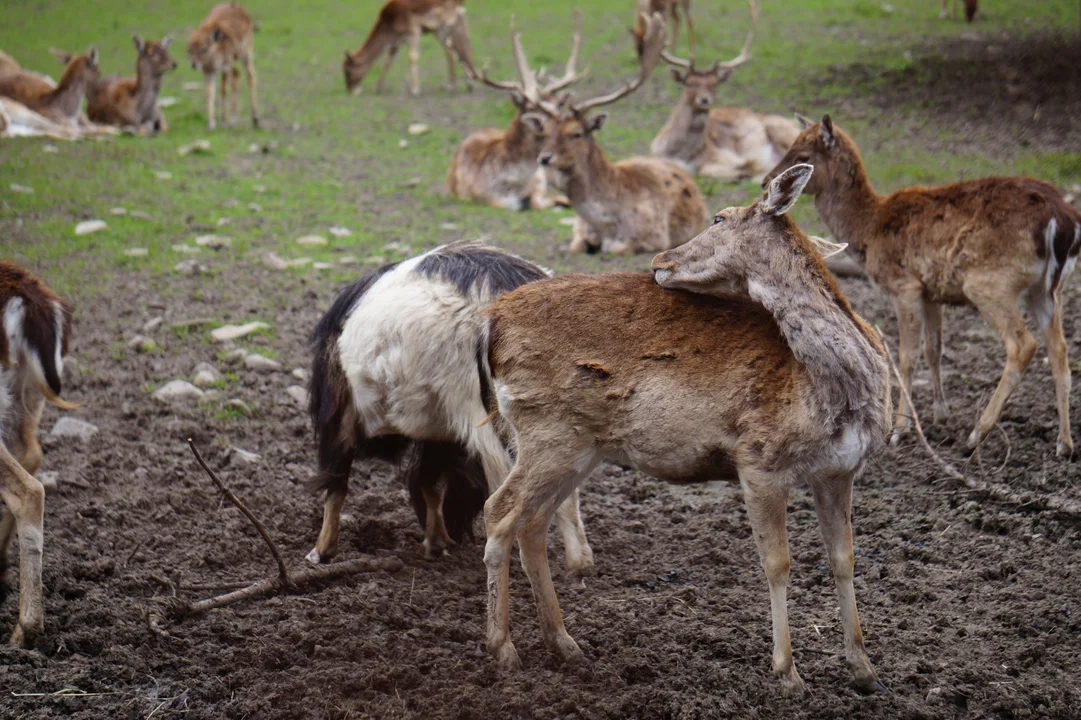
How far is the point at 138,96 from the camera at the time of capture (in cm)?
1543

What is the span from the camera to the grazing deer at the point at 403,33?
1798 cm

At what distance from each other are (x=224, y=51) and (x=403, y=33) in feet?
12.8

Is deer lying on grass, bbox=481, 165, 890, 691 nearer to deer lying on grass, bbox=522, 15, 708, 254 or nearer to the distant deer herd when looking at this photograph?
the distant deer herd

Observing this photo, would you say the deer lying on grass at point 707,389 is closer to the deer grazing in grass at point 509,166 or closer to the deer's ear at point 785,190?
the deer's ear at point 785,190

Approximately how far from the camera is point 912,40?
1848cm

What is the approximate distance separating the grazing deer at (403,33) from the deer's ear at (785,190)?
48.0 feet

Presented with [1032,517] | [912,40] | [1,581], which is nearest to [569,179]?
[1032,517]

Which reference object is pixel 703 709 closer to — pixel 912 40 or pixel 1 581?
pixel 1 581

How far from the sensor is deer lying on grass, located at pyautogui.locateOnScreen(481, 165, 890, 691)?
3.66m

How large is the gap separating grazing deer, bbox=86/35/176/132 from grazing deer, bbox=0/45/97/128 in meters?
0.26

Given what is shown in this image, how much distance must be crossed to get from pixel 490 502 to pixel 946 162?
932 cm

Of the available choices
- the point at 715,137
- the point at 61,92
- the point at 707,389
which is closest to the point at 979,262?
the point at 707,389

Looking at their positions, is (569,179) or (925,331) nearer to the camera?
(925,331)

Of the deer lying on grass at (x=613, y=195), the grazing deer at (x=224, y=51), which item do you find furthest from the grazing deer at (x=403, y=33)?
the deer lying on grass at (x=613, y=195)
